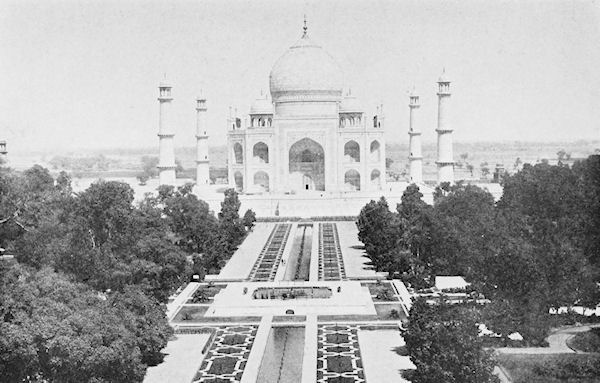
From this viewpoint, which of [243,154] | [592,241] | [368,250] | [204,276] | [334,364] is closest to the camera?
[334,364]

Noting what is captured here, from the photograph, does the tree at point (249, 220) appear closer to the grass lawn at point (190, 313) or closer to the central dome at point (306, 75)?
the central dome at point (306, 75)

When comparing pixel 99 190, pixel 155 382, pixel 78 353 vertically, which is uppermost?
pixel 99 190

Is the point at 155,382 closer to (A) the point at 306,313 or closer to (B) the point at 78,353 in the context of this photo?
(B) the point at 78,353

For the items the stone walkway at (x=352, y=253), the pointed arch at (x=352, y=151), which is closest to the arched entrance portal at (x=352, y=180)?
the pointed arch at (x=352, y=151)

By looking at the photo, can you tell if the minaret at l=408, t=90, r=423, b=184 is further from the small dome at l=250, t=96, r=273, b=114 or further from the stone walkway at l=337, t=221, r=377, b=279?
the stone walkway at l=337, t=221, r=377, b=279

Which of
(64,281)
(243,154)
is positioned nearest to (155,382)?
(64,281)

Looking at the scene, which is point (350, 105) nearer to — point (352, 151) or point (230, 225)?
point (352, 151)
